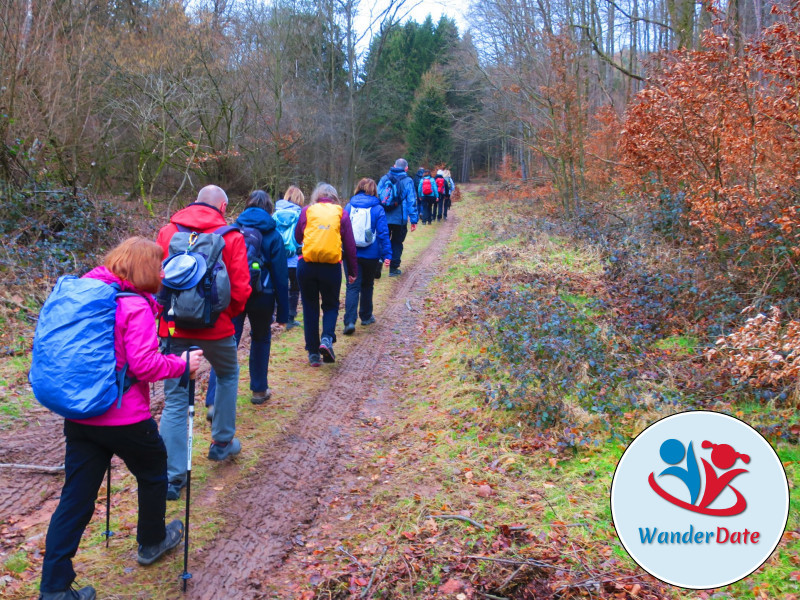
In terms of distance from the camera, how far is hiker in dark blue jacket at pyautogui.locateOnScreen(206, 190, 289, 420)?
5.59 m

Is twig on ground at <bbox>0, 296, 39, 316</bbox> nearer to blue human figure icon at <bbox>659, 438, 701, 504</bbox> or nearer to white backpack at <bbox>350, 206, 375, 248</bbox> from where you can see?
white backpack at <bbox>350, 206, 375, 248</bbox>

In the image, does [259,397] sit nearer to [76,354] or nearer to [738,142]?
[76,354]

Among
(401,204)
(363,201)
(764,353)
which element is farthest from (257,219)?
(401,204)

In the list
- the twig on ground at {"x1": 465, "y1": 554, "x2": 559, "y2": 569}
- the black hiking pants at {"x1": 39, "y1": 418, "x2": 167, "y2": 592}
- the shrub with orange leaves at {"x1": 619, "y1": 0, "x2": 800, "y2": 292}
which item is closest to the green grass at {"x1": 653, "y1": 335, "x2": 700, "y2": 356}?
the shrub with orange leaves at {"x1": 619, "y1": 0, "x2": 800, "y2": 292}

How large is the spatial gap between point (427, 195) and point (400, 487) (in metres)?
18.5

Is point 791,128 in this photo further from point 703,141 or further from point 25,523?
point 25,523

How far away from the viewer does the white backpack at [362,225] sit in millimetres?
8383

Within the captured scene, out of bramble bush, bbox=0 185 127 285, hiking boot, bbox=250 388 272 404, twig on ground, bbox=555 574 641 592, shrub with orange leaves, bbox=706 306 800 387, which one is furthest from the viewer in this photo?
bramble bush, bbox=0 185 127 285

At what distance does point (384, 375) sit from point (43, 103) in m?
10.2

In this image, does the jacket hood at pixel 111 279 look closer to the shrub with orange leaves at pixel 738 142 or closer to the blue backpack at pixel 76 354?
the blue backpack at pixel 76 354

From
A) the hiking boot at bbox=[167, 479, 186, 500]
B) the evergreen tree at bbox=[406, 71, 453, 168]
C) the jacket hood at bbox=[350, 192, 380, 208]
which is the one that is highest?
the evergreen tree at bbox=[406, 71, 453, 168]

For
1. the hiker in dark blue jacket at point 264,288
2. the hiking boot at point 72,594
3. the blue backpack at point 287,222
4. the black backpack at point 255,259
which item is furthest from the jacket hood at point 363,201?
the hiking boot at point 72,594

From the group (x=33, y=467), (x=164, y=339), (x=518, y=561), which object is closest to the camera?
(x=518, y=561)

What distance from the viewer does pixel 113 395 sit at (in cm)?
309
